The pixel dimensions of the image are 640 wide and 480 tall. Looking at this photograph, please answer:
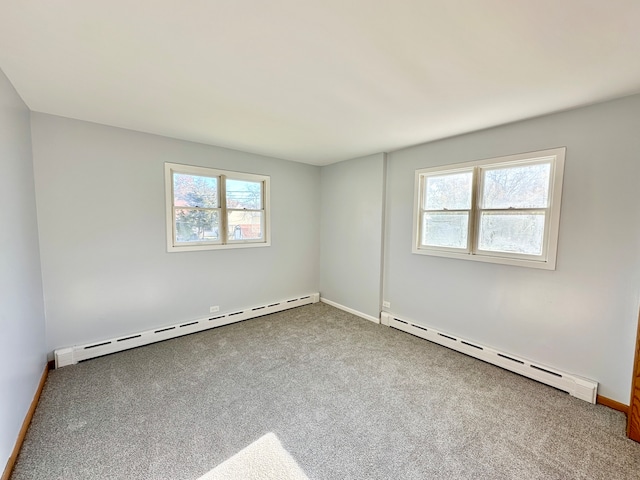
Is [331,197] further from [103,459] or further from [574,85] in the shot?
[103,459]

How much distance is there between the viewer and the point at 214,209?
3.56 metres

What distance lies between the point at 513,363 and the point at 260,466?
2.51 metres

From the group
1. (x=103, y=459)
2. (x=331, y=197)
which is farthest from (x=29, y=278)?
(x=331, y=197)

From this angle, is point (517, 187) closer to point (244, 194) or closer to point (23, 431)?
point (244, 194)

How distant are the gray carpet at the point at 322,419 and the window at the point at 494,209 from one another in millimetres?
1236

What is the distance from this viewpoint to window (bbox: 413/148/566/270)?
7.91 ft

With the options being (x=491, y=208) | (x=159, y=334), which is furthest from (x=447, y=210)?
(x=159, y=334)

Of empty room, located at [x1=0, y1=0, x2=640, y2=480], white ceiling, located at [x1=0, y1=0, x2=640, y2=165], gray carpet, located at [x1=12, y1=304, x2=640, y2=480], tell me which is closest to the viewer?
white ceiling, located at [x1=0, y1=0, x2=640, y2=165]

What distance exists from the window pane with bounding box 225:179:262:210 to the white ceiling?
3.94 ft

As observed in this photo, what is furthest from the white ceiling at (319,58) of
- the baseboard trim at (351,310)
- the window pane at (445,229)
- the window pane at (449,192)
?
the baseboard trim at (351,310)

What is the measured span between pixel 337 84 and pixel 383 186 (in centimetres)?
202

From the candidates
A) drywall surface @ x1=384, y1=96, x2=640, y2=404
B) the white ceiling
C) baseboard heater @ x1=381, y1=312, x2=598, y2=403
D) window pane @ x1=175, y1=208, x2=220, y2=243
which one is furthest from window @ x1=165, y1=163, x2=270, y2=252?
drywall surface @ x1=384, y1=96, x2=640, y2=404

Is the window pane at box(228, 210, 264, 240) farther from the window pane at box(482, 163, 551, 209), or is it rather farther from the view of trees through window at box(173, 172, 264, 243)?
the window pane at box(482, 163, 551, 209)

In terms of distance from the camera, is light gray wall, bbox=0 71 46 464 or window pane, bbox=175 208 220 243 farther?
window pane, bbox=175 208 220 243
